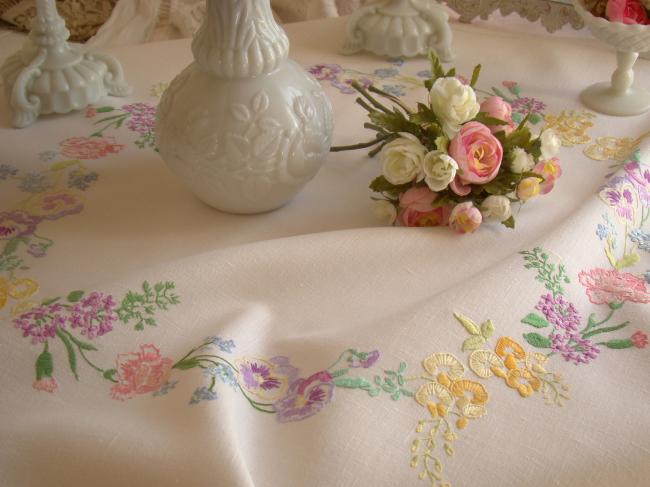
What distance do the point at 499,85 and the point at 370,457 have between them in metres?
0.80

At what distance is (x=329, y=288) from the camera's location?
92 centimetres

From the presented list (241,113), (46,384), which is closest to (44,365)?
(46,384)

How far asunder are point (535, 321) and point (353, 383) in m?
0.22

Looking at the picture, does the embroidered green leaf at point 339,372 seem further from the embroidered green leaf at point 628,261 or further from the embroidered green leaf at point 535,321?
the embroidered green leaf at point 628,261

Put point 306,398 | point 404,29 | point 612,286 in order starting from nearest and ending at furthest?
point 306,398 → point 612,286 → point 404,29

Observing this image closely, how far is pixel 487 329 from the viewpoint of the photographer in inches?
33.9

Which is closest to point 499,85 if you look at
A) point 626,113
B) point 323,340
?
point 626,113

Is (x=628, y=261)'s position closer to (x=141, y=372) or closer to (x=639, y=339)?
(x=639, y=339)

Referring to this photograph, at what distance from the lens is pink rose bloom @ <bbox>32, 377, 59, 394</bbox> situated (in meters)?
0.79

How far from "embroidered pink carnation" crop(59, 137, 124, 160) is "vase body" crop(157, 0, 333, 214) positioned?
8.2 inches

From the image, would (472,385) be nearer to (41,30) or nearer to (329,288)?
(329,288)

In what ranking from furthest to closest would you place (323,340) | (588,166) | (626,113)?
(626,113) → (588,166) → (323,340)

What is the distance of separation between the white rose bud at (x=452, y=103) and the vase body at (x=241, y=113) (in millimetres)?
140

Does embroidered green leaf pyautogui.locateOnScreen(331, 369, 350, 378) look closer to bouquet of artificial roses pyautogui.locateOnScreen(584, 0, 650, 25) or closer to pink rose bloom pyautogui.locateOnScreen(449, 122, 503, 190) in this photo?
pink rose bloom pyautogui.locateOnScreen(449, 122, 503, 190)
